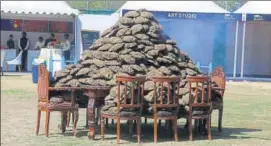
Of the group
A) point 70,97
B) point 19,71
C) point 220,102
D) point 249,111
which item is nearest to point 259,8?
point 19,71

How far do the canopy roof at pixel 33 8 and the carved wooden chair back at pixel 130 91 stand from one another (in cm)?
1606

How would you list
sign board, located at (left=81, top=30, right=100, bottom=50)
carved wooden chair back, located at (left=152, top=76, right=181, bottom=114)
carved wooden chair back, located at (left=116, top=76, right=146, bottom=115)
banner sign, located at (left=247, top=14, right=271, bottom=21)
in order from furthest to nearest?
1. sign board, located at (left=81, top=30, right=100, bottom=50)
2. banner sign, located at (left=247, top=14, right=271, bottom=21)
3. carved wooden chair back, located at (left=152, top=76, right=181, bottom=114)
4. carved wooden chair back, located at (left=116, top=76, right=146, bottom=115)

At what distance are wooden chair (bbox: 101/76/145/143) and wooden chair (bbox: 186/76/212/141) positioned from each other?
781 mm

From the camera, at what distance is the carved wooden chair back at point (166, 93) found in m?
9.11

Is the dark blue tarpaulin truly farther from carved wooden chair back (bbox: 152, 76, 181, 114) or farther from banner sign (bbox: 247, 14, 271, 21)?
carved wooden chair back (bbox: 152, 76, 181, 114)

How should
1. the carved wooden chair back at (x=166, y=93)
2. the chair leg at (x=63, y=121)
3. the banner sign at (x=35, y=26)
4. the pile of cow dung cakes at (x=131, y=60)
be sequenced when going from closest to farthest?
the carved wooden chair back at (x=166, y=93), the pile of cow dung cakes at (x=131, y=60), the chair leg at (x=63, y=121), the banner sign at (x=35, y=26)

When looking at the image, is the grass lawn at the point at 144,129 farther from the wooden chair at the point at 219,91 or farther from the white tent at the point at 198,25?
the white tent at the point at 198,25

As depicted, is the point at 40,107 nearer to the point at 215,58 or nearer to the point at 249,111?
the point at 249,111

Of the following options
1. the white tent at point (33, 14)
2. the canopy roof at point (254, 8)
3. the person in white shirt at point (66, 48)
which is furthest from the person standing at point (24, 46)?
the canopy roof at point (254, 8)

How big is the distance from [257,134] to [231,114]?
289cm

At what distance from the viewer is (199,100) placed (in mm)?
9508

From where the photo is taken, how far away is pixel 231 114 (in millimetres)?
13055

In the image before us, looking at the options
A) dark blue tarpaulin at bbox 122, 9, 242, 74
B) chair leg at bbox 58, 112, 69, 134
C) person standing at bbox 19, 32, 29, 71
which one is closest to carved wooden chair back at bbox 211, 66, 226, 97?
chair leg at bbox 58, 112, 69, 134

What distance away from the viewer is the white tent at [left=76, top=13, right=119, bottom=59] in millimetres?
25672
